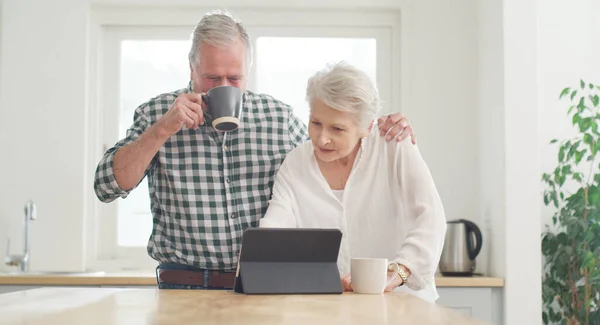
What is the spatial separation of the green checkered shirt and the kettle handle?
66.0 inches

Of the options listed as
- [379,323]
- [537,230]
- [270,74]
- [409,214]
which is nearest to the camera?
[379,323]

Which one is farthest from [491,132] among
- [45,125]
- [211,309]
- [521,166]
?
[211,309]

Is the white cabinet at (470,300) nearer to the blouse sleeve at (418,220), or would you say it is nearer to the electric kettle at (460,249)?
the electric kettle at (460,249)

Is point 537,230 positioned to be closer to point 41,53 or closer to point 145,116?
point 145,116

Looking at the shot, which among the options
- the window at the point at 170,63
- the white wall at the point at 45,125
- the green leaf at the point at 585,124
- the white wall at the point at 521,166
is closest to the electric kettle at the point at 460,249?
the white wall at the point at 521,166

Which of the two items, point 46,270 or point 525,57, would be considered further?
point 46,270

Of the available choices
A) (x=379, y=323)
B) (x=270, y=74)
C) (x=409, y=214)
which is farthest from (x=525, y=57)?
(x=379, y=323)

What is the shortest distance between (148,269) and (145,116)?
189 centimetres

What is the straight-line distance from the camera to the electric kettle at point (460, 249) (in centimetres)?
372

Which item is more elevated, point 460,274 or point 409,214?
point 409,214

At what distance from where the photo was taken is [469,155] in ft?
13.3

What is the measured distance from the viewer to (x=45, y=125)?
4.05 metres

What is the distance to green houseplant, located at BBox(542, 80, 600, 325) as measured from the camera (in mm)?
3613

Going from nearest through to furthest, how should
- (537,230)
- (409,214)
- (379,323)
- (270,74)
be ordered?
(379,323)
(409,214)
(537,230)
(270,74)
